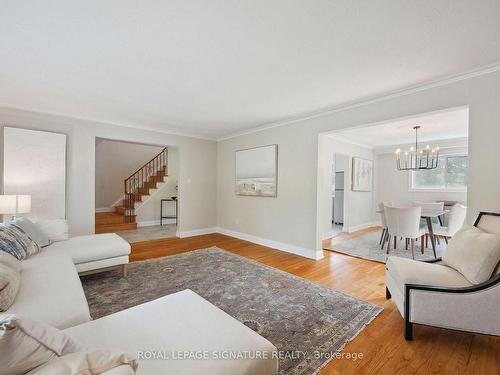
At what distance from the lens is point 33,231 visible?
2.69 meters

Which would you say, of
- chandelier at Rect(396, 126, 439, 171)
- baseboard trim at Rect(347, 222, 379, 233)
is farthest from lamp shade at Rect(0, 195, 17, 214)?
chandelier at Rect(396, 126, 439, 171)

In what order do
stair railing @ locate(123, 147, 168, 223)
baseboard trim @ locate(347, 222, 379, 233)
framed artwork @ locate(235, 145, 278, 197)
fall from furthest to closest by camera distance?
stair railing @ locate(123, 147, 168, 223) → baseboard trim @ locate(347, 222, 379, 233) → framed artwork @ locate(235, 145, 278, 197)

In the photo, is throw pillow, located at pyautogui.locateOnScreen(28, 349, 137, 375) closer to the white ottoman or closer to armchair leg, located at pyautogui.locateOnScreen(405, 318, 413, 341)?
armchair leg, located at pyautogui.locateOnScreen(405, 318, 413, 341)

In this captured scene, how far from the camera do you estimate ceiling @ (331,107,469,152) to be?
12.8 feet

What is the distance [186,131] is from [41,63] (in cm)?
A: 297

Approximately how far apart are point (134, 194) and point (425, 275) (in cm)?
734

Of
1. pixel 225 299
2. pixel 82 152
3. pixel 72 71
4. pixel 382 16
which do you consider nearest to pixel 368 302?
pixel 225 299

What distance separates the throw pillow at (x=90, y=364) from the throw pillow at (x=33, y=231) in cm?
255

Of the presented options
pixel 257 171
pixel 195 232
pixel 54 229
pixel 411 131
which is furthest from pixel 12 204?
pixel 411 131

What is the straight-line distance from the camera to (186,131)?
521 centimetres

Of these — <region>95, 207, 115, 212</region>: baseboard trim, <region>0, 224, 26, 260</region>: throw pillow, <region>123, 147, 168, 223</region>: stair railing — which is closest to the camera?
<region>0, 224, 26, 260</region>: throw pillow

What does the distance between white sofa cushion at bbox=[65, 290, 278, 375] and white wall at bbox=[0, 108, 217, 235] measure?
354 cm

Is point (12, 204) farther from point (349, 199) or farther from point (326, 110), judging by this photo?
point (349, 199)

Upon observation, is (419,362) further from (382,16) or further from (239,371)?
(382,16)
